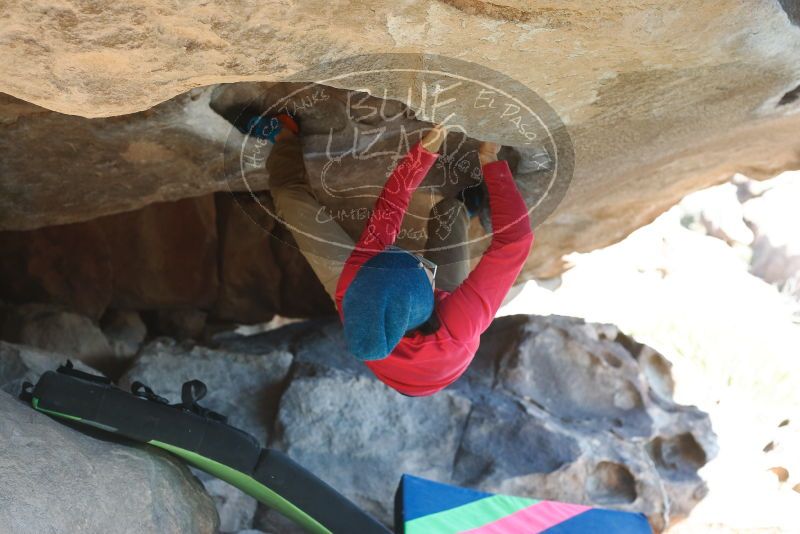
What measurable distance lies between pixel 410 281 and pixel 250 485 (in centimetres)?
90

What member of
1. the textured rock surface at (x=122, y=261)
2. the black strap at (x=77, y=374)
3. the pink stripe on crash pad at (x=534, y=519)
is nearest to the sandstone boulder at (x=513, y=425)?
the pink stripe on crash pad at (x=534, y=519)

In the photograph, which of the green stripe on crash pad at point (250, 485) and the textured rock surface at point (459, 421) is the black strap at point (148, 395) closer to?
the green stripe on crash pad at point (250, 485)

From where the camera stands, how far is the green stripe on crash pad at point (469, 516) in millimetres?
2330

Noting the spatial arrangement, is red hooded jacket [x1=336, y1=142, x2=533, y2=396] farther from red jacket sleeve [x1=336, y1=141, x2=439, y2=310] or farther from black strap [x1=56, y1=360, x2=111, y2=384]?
black strap [x1=56, y1=360, x2=111, y2=384]

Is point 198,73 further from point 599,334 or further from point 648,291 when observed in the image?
point 648,291

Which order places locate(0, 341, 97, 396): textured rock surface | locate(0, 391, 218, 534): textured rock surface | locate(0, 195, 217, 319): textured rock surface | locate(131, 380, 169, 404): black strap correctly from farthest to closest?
locate(0, 195, 217, 319): textured rock surface, locate(0, 341, 97, 396): textured rock surface, locate(131, 380, 169, 404): black strap, locate(0, 391, 218, 534): textured rock surface

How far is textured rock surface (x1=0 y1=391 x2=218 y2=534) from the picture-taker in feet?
5.23

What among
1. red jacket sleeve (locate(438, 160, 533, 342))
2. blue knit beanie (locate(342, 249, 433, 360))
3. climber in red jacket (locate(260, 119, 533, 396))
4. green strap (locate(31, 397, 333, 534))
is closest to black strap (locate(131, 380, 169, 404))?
green strap (locate(31, 397, 333, 534))

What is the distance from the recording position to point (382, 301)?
62.6 inches

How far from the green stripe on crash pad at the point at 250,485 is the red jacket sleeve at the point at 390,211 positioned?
63cm

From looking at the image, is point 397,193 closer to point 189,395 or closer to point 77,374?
point 189,395

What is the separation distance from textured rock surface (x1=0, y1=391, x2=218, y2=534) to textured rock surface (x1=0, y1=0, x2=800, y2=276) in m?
0.73

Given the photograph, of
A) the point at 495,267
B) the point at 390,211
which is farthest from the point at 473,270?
the point at 390,211

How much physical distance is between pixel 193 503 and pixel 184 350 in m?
0.85
